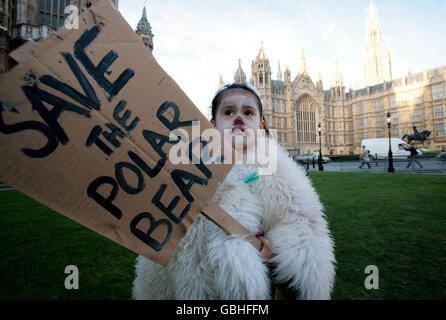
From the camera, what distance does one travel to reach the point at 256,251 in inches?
37.0

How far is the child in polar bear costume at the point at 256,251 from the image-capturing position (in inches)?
34.5

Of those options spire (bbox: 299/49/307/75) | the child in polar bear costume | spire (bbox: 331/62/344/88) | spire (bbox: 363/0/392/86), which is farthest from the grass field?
spire (bbox: 363/0/392/86)

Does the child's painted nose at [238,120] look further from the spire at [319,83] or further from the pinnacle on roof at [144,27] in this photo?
the spire at [319,83]

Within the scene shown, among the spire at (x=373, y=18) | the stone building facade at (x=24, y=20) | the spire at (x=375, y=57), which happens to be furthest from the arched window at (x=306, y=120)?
the stone building facade at (x=24, y=20)

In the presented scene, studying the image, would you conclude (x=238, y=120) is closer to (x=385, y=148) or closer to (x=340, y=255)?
(x=340, y=255)

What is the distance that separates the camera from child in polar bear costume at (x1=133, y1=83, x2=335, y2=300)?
34.5 inches

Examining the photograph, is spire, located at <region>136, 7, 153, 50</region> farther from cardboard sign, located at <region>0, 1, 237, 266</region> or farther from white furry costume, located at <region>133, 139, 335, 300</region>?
white furry costume, located at <region>133, 139, 335, 300</region>

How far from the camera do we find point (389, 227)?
3.14 meters

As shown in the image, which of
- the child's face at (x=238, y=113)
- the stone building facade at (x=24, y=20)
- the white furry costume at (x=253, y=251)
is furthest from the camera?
the stone building facade at (x=24, y=20)

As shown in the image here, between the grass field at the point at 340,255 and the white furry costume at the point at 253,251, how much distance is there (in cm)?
113

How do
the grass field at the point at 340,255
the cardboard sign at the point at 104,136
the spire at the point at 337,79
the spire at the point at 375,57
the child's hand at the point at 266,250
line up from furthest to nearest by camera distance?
the spire at the point at 375,57 < the spire at the point at 337,79 < the grass field at the point at 340,255 < the child's hand at the point at 266,250 < the cardboard sign at the point at 104,136

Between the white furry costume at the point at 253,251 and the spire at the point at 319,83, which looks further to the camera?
the spire at the point at 319,83

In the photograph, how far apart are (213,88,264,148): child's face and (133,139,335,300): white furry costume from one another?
38 cm

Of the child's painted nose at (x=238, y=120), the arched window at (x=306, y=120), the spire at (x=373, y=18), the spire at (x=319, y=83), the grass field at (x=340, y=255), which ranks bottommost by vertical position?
the grass field at (x=340, y=255)
